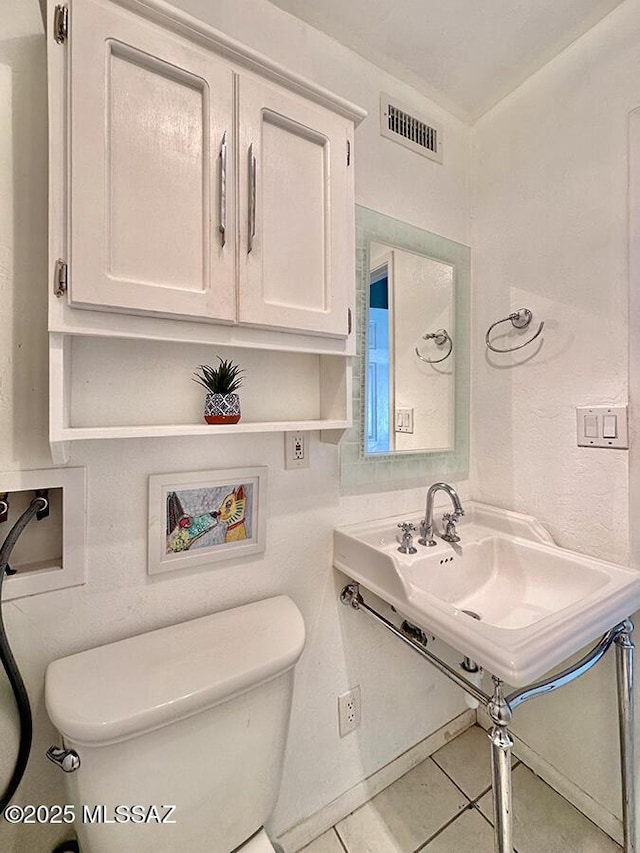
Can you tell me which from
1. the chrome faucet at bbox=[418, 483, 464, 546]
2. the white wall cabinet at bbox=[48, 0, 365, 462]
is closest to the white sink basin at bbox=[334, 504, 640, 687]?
the chrome faucet at bbox=[418, 483, 464, 546]

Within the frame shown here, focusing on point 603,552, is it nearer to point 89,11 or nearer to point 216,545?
point 216,545

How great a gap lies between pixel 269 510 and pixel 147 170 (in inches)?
32.5

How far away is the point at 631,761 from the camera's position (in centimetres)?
104

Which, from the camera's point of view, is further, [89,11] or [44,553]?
[44,553]

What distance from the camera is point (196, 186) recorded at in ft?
2.56

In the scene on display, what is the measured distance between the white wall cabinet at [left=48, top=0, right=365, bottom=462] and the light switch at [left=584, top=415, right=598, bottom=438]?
0.82 m

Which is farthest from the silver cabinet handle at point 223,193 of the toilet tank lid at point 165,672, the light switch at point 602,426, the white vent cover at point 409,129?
the light switch at point 602,426

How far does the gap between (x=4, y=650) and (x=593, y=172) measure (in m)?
1.95

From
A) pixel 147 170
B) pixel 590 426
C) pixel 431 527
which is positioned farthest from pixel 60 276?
pixel 590 426

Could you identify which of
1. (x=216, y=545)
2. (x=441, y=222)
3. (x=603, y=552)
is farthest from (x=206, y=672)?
(x=441, y=222)

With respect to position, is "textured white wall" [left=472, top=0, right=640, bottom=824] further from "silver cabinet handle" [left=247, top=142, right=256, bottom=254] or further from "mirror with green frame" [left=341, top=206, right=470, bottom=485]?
"silver cabinet handle" [left=247, top=142, right=256, bottom=254]

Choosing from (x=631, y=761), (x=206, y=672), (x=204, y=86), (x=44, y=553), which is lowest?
(x=631, y=761)

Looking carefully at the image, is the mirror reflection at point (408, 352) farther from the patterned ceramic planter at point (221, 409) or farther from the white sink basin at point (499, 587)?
the patterned ceramic planter at point (221, 409)

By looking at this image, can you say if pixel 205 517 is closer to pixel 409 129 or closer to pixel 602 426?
pixel 602 426
